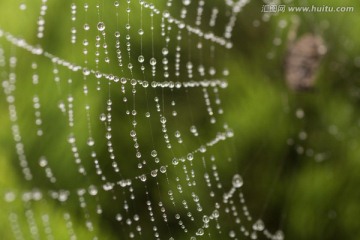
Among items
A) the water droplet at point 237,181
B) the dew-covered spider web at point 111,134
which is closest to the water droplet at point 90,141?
the dew-covered spider web at point 111,134

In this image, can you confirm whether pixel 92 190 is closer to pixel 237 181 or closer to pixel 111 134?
pixel 111 134

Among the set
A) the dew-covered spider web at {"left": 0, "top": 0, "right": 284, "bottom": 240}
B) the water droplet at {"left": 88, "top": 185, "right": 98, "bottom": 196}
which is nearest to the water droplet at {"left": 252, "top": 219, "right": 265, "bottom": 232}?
the dew-covered spider web at {"left": 0, "top": 0, "right": 284, "bottom": 240}

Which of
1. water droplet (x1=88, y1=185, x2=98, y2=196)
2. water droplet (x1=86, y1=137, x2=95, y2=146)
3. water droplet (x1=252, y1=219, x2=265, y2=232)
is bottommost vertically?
water droplet (x1=252, y1=219, x2=265, y2=232)

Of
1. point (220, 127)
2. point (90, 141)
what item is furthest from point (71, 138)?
point (220, 127)

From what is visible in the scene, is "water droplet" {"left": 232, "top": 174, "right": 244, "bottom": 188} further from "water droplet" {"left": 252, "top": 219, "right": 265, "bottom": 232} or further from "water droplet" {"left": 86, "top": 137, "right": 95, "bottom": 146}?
"water droplet" {"left": 86, "top": 137, "right": 95, "bottom": 146}

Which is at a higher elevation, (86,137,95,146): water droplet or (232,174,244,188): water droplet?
(86,137,95,146): water droplet

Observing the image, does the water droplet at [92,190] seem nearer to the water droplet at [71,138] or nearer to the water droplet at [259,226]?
the water droplet at [71,138]

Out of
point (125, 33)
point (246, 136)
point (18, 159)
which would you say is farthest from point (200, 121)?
point (18, 159)
